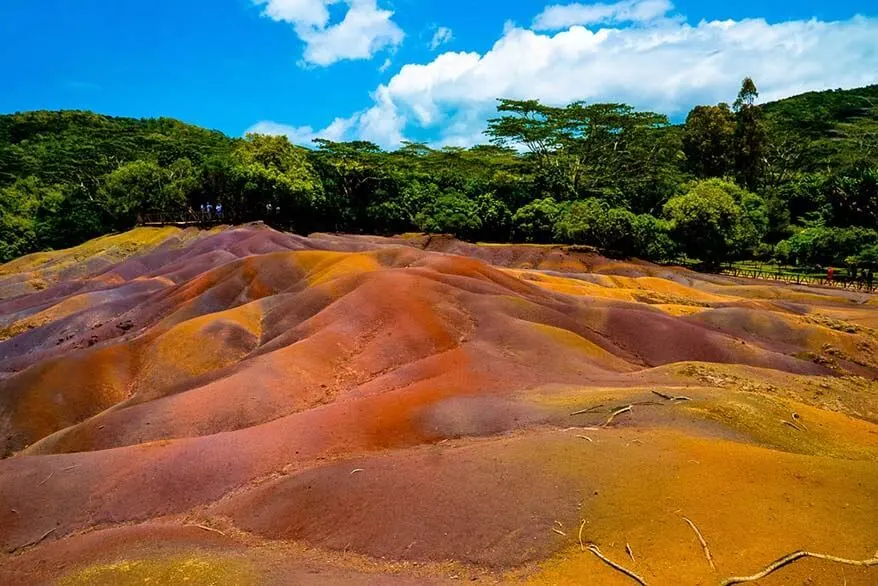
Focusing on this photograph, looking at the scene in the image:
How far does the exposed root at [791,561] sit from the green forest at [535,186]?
180 ft

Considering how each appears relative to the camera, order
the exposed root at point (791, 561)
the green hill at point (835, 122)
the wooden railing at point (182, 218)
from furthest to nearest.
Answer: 1. the green hill at point (835, 122)
2. the wooden railing at point (182, 218)
3. the exposed root at point (791, 561)

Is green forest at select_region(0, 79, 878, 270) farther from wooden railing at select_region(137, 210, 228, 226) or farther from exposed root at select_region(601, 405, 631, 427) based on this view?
exposed root at select_region(601, 405, 631, 427)

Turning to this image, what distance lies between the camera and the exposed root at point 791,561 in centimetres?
805

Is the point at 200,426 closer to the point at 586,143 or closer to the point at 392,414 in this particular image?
the point at 392,414

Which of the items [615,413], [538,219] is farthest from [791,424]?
[538,219]

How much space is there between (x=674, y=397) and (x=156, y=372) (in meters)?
21.5

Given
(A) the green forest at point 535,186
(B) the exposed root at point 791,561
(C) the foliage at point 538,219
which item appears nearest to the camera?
(B) the exposed root at point 791,561

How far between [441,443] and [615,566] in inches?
266

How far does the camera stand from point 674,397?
15234 millimetres

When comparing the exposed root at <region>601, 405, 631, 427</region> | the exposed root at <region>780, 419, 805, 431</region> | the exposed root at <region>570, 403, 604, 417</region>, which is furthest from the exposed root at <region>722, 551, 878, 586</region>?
the exposed root at <region>570, 403, 604, 417</region>

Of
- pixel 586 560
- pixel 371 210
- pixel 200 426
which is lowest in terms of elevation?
pixel 200 426

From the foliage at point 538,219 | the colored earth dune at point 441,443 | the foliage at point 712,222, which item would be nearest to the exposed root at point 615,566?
the colored earth dune at point 441,443

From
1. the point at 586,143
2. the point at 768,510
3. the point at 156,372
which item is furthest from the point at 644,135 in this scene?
the point at 768,510

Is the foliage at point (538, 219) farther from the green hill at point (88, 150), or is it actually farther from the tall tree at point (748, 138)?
the green hill at point (88, 150)
